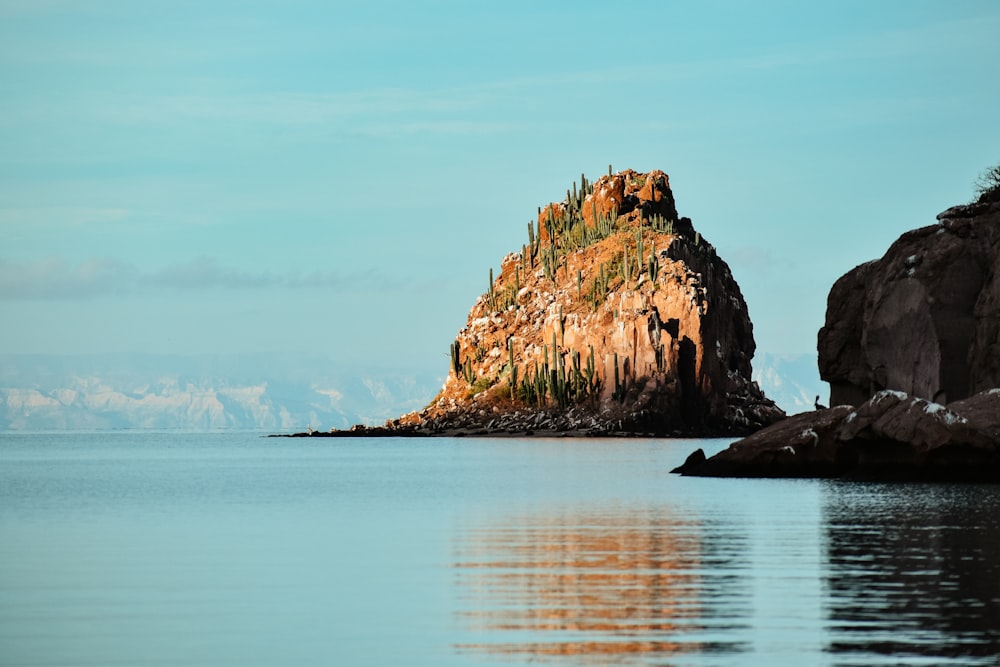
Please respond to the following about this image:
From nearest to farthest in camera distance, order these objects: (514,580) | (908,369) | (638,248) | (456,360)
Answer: (514,580)
(908,369)
(638,248)
(456,360)

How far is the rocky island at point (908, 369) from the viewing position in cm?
4934

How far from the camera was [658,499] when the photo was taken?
48.1m

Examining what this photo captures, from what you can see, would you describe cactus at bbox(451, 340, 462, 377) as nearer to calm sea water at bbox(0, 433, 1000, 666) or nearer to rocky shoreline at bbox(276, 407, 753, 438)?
rocky shoreline at bbox(276, 407, 753, 438)

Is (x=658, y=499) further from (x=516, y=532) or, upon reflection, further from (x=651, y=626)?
(x=651, y=626)

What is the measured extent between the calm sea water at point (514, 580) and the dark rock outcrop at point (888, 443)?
4.90ft

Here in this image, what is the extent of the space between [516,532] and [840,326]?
119 feet

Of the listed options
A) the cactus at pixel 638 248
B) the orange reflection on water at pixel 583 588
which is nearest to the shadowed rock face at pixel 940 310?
the orange reflection on water at pixel 583 588

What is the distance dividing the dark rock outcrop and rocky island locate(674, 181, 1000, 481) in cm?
4

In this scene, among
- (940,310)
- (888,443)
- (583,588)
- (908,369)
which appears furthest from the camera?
(908,369)

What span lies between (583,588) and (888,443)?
32003 mm

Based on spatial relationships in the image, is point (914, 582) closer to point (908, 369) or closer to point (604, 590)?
point (604, 590)

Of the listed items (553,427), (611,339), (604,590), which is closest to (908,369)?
(604,590)

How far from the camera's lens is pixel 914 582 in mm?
21859

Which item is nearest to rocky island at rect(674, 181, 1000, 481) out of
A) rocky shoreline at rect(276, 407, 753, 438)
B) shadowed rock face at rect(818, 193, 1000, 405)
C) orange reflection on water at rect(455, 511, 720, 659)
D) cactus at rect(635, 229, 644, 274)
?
shadowed rock face at rect(818, 193, 1000, 405)
